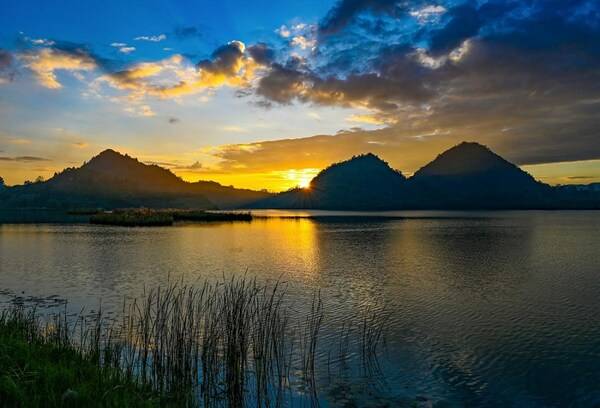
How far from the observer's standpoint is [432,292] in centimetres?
3216

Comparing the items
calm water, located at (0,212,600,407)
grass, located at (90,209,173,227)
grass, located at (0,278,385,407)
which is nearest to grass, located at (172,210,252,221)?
grass, located at (90,209,173,227)

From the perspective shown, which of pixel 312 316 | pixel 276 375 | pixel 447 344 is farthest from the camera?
pixel 312 316

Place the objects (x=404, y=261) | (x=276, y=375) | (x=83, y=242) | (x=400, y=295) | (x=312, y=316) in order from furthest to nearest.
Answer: (x=83, y=242)
(x=404, y=261)
(x=400, y=295)
(x=312, y=316)
(x=276, y=375)

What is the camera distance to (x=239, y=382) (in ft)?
47.1

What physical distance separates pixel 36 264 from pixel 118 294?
19881 mm

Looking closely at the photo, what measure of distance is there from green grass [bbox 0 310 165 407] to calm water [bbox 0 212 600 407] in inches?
256

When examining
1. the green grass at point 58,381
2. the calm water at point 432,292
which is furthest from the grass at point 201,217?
the green grass at point 58,381

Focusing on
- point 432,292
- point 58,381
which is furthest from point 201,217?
point 58,381

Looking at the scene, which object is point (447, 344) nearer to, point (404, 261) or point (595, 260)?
point (404, 261)

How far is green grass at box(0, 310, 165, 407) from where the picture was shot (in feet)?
32.9

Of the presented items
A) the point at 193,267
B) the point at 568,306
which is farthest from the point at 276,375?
the point at 193,267

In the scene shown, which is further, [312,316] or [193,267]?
[193,267]

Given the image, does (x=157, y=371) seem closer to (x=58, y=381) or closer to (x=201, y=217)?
(x=58, y=381)

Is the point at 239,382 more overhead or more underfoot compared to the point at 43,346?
more underfoot
